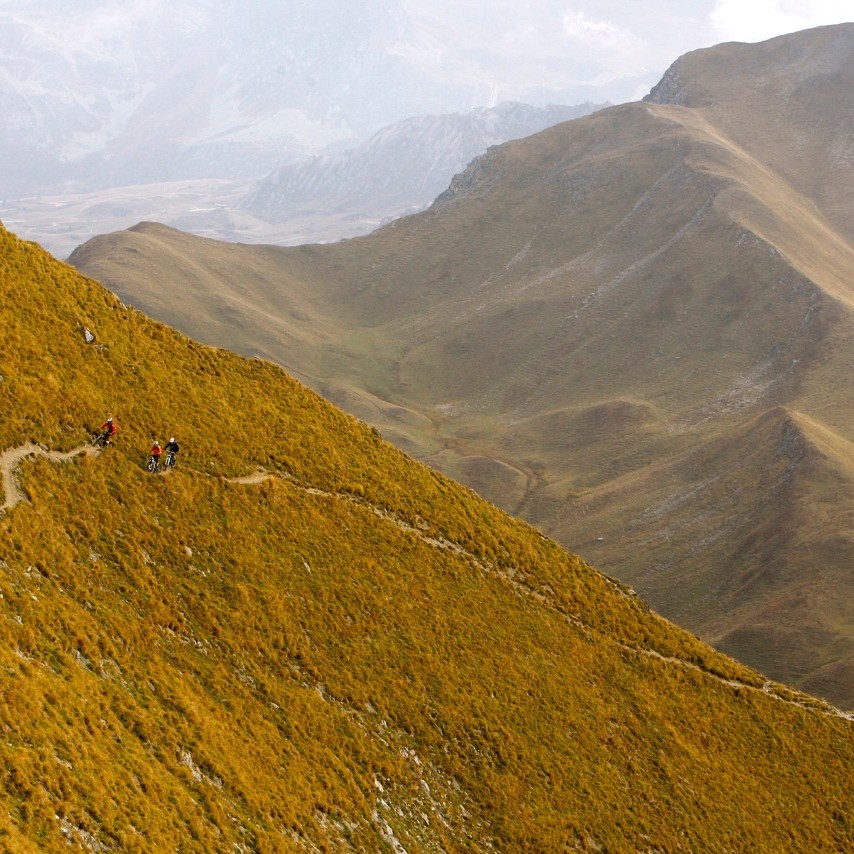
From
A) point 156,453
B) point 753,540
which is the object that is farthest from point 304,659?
point 753,540

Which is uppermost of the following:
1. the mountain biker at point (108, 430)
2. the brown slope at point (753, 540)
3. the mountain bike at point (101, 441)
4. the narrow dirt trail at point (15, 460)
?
the mountain biker at point (108, 430)

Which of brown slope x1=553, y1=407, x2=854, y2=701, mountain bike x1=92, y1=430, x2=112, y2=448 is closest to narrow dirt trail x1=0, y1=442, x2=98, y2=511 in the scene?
mountain bike x1=92, y1=430, x2=112, y2=448

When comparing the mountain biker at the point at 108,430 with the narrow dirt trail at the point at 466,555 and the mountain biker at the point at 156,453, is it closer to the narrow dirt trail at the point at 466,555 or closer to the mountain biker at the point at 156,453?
the narrow dirt trail at the point at 466,555

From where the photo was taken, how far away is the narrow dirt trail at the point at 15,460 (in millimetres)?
42125

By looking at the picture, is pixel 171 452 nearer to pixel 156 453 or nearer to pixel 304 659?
pixel 156 453

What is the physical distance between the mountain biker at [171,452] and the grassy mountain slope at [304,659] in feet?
2.46

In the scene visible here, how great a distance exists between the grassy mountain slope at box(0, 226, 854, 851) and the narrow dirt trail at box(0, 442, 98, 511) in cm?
45

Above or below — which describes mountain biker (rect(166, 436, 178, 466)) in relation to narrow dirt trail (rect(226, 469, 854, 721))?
above

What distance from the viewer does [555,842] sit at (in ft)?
164

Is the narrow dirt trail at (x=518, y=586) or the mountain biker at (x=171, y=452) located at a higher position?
the mountain biker at (x=171, y=452)

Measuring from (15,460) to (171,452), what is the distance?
795cm

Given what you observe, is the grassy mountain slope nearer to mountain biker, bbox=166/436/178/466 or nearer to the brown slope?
mountain biker, bbox=166/436/178/466

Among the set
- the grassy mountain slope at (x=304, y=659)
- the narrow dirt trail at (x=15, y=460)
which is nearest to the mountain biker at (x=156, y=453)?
the grassy mountain slope at (x=304, y=659)

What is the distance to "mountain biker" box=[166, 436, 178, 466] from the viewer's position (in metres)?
49.5
